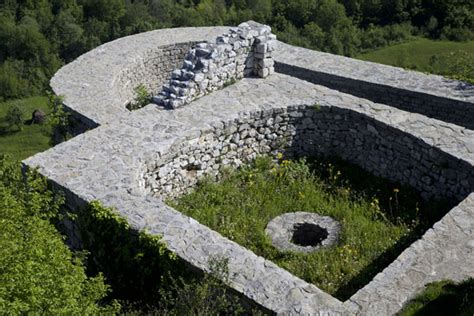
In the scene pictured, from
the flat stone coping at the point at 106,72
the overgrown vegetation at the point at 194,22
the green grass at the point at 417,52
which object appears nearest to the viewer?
the flat stone coping at the point at 106,72

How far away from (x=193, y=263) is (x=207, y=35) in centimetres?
1013

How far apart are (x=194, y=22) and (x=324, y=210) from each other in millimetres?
27060

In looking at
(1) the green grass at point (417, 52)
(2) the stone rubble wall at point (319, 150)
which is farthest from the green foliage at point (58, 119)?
(1) the green grass at point (417, 52)

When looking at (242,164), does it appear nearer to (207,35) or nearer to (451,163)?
(451,163)

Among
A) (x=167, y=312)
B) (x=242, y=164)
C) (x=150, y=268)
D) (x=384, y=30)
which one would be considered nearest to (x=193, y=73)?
(x=242, y=164)

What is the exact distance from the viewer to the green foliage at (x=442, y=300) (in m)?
6.73

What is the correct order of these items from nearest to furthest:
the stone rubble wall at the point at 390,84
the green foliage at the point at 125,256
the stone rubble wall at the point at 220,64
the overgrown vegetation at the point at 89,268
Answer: the overgrown vegetation at the point at 89,268 → the green foliage at the point at 125,256 → the stone rubble wall at the point at 220,64 → the stone rubble wall at the point at 390,84

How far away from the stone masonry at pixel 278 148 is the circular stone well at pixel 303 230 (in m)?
1.66

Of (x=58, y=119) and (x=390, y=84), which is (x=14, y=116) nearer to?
(x=58, y=119)

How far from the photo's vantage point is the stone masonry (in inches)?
286

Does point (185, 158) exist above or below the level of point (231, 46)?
below

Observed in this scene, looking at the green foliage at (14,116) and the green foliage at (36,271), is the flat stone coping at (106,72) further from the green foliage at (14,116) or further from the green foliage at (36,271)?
the green foliage at (14,116)

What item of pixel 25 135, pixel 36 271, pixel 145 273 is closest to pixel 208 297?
pixel 145 273

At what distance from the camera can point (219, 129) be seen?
10.5m
